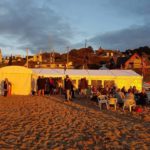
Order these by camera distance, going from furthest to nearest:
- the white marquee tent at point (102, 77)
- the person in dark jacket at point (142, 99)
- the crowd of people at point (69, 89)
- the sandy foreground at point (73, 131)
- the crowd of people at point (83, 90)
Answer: the white marquee tent at point (102, 77)
the crowd of people at point (69, 89)
the crowd of people at point (83, 90)
the person in dark jacket at point (142, 99)
the sandy foreground at point (73, 131)

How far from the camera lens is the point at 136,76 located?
31.2 m

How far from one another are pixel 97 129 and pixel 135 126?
1.34m

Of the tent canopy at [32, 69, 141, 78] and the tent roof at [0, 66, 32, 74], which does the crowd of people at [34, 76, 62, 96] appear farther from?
the tent roof at [0, 66, 32, 74]

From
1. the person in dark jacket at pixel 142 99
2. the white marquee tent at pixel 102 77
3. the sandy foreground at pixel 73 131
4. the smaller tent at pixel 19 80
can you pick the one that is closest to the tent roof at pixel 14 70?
the smaller tent at pixel 19 80

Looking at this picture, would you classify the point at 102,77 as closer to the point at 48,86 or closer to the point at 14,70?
the point at 48,86

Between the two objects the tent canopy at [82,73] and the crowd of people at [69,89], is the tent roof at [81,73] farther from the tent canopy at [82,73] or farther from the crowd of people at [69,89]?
the crowd of people at [69,89]

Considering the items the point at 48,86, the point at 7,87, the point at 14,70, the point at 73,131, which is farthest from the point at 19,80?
the point at 73,131

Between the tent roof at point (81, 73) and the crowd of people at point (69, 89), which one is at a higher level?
the tent roof at point (81, 73)

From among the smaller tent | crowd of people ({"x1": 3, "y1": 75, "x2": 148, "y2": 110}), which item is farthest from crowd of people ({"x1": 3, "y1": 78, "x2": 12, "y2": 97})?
the smaller tent

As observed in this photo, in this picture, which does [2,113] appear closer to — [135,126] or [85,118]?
[85,118]

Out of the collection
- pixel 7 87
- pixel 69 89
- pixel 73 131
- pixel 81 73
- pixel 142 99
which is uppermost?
pixel 81 73

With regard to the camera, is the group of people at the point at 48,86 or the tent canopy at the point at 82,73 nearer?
the group of people at the point at 48,86

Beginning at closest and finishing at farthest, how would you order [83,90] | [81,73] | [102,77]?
[83,90] → [102,77] → [81,73]

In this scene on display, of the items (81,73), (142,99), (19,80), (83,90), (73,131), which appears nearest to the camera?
(73,131)
